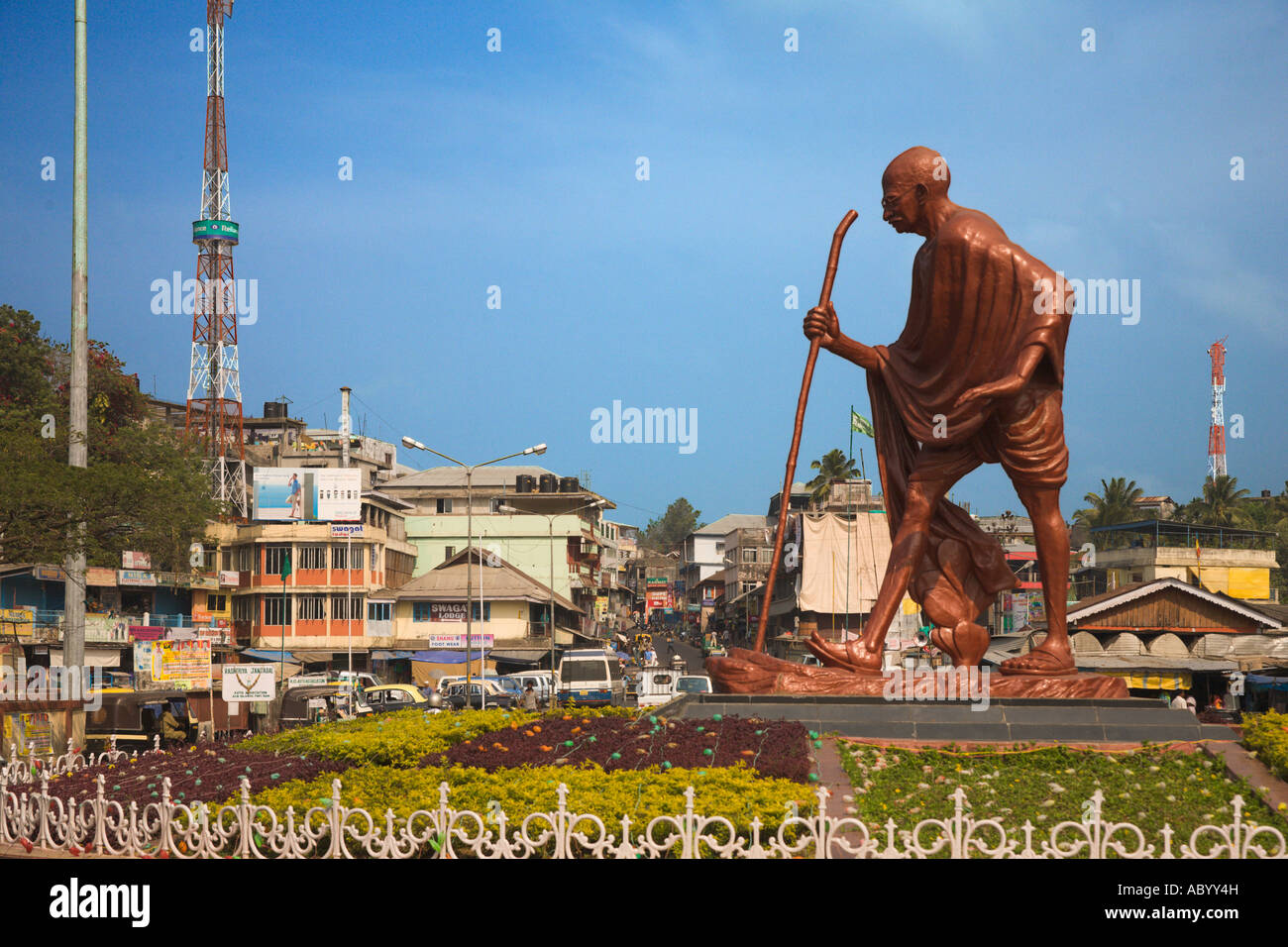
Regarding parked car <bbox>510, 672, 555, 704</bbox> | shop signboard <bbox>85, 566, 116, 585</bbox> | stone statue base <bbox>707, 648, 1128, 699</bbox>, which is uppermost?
shop signboard <bbox>85, 566, 116, 585</bbox>

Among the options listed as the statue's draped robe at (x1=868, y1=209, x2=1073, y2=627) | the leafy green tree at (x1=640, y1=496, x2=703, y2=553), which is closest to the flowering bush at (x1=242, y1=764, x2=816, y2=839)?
the statue's draped robe at (x1=868, y1=209, x2=1073, y2=627)

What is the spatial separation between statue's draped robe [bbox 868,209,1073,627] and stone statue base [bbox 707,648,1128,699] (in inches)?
29.3

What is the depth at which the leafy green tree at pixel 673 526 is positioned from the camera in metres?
143

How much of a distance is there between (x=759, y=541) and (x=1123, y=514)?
25.1 metres

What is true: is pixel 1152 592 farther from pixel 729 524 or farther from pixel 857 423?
pixel 729 524

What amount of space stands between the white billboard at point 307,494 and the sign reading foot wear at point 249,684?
21313 millimetres

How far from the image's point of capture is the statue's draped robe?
1082cm

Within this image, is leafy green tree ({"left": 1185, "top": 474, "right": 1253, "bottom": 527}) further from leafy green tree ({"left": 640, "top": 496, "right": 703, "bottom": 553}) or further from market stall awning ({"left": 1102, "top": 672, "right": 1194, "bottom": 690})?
leafy green tree ({"left": 640, "top": 496, "right": 703, "bottom": 553})

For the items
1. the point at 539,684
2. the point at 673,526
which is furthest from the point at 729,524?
the point at 539,684

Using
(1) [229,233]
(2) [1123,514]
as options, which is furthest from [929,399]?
(2) [1123,514]

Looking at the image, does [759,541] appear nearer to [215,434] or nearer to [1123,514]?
[1123,514]

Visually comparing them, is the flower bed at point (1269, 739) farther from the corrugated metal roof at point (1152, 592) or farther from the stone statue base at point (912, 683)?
the corrugated metal roof at point (1152, 592)

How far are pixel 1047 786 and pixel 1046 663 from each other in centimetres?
241

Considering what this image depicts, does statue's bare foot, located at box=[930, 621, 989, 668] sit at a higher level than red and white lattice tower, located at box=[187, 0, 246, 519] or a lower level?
lower
